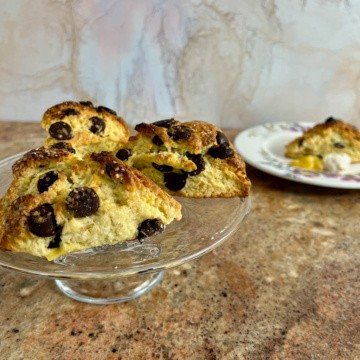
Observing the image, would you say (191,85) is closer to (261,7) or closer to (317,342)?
(261,7)

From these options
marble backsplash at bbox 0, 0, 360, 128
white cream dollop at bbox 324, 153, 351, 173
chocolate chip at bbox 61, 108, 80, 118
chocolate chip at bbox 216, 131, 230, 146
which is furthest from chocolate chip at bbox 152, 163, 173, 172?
marble backsplash at bbox 0, 0, 360, 128

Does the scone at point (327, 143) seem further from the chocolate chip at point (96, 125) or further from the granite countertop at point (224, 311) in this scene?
the chocolate chip at point (96, 125)

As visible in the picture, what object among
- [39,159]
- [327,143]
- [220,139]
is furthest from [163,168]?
[327,143]

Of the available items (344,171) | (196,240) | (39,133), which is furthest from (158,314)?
(39,133)

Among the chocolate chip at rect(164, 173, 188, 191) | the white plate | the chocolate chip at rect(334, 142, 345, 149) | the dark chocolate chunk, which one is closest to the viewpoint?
the dark chocolate chunk

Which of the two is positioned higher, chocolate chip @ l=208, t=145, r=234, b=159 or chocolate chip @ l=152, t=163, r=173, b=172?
chocolate chip @ l=208, t=145, r=234, b=159

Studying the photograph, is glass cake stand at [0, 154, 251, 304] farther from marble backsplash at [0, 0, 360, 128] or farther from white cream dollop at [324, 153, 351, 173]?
marble backsplash at [0, 0, 360, 128]

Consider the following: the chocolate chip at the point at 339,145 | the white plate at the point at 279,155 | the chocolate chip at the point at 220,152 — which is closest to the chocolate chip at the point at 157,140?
the chocolate chip at the point at 220,152
